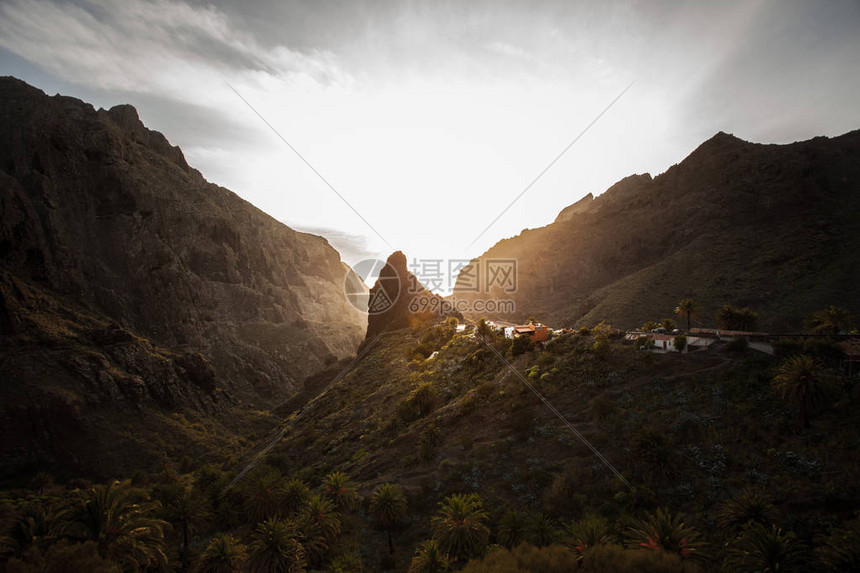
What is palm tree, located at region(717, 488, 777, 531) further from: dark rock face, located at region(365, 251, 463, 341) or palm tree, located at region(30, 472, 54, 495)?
palm tree, located at region(30, 472, 54, 495)

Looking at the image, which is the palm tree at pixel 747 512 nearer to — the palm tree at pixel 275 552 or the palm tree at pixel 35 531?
the palm tree at pixel 275 552

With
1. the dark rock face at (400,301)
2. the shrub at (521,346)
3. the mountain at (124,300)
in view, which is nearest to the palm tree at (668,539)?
the shrub at (521,346)

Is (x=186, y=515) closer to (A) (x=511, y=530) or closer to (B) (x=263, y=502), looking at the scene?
(B) (x=263, y=502)

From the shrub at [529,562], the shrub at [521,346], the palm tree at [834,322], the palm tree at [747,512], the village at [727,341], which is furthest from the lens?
the shrub at [521,346]

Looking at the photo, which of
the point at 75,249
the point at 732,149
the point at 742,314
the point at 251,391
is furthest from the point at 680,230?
the point at 75,249

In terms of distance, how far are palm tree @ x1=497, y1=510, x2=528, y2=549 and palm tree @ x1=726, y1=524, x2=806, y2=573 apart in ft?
37.0

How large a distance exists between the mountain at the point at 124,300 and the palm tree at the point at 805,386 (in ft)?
291

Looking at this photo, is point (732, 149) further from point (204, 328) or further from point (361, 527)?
point (204, 328)

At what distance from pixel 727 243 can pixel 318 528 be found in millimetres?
115193

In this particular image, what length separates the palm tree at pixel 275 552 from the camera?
23672 mm

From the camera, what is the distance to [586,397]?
34562 millimetres

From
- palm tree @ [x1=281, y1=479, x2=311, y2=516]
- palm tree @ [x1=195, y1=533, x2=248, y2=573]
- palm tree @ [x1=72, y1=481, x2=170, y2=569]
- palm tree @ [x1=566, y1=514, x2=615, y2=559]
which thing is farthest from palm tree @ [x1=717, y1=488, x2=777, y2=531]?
palm tree @ [x1=72, y1=481, x2=170, y2=569]

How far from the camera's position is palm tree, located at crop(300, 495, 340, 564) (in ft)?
89.0

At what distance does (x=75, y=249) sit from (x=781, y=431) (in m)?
140
